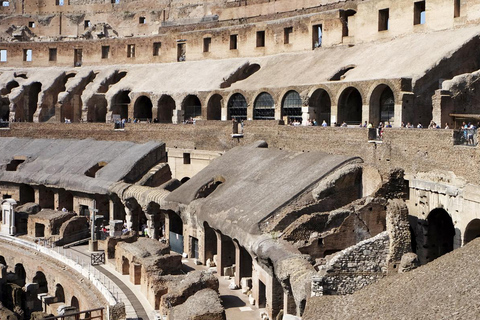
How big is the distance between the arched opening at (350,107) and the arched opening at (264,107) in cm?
454

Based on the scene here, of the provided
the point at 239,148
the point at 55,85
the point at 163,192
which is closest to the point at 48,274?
the point at 163,192

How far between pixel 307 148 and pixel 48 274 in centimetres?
1255

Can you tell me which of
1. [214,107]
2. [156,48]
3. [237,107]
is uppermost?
[156,48]

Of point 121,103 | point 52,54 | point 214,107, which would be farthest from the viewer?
point 52,54

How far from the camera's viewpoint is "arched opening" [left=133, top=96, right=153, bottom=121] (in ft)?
147

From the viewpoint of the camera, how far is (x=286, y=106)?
34.6 m

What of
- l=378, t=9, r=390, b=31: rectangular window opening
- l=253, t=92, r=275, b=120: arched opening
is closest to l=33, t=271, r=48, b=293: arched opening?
l=253, t=92, r=275, b=120: arched opening

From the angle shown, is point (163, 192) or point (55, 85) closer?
point (163, 192)

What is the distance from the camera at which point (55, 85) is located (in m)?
49.8

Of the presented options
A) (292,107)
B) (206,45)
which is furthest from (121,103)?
(292,107)

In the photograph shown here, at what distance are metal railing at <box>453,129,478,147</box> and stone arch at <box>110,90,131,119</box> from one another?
29.5m

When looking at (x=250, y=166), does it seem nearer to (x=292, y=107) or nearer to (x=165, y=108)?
(x=292, y=107)

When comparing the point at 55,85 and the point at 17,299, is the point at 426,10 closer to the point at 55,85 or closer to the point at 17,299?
the point at 17,299

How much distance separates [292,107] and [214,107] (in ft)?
25.1
